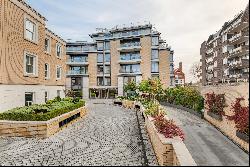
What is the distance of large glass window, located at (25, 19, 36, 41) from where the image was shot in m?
22.6

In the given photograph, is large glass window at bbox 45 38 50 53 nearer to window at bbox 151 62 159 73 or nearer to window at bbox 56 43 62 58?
window at bbox 56 43 62 58

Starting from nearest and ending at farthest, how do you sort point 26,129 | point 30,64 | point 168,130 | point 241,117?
point 168,130
point 241,117
point 26,129
point 30,64

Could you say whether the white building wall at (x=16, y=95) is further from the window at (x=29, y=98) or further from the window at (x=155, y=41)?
the window at (x=155, y=41)

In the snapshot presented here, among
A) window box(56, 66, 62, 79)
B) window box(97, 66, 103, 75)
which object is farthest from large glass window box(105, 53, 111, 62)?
window box(56, 66, 62, 79)

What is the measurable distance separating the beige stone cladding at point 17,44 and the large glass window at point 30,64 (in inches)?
15.2

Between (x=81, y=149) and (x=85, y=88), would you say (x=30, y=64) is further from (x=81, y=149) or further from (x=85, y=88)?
(x=85, y=88)

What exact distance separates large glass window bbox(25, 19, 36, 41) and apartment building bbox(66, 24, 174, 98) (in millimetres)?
40605

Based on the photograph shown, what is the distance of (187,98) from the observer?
3453cm

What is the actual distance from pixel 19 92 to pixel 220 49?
52.4m

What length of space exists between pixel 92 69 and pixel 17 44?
47.4 metres

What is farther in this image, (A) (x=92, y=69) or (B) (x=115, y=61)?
(A) (x=92, y=69)

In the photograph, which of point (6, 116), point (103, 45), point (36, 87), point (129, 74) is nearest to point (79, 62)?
point (103, 45)

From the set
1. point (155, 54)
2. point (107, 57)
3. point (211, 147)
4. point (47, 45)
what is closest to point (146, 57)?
point (155, 54)

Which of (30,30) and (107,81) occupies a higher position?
(30,30)
